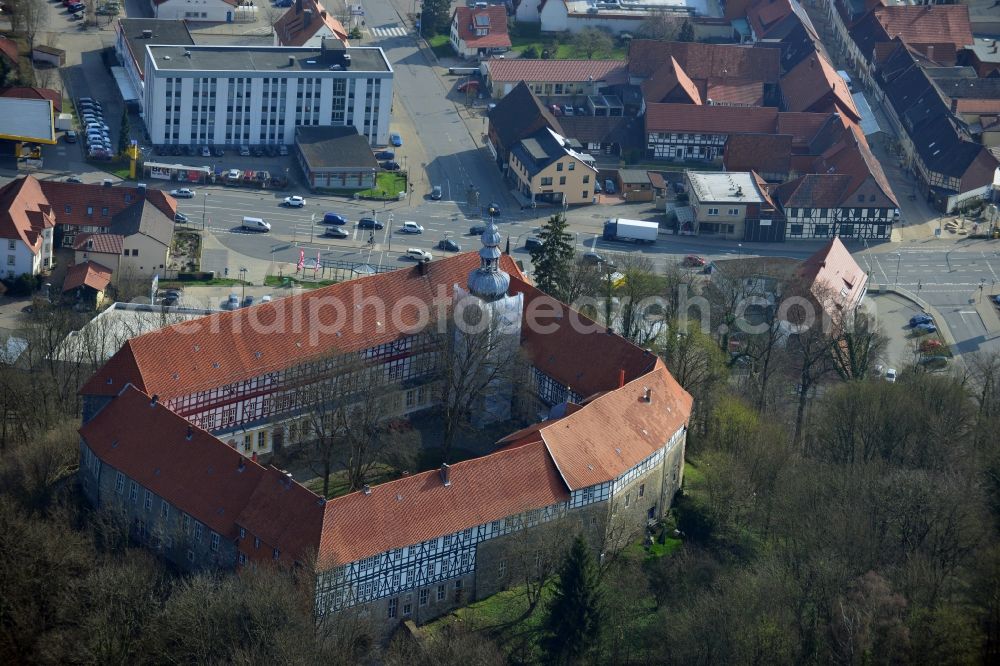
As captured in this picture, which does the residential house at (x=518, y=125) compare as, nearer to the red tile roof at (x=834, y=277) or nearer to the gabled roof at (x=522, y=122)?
the gabled roof at (x=522, y=122)

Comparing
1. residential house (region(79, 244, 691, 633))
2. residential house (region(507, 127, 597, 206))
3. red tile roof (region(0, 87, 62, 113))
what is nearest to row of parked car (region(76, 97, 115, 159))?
red tile roof (region(0, 87, 62, 113))

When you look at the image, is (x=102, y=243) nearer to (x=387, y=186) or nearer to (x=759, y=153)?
(x=387, y=186)

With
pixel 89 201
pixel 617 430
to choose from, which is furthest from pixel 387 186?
pixel 617 430

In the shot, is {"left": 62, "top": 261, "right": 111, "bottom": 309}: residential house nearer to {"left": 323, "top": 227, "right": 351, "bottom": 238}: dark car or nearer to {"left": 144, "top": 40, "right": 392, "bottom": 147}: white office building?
{"left": 323, "top": 227, "right": 351, "bottom": 238}: dark car

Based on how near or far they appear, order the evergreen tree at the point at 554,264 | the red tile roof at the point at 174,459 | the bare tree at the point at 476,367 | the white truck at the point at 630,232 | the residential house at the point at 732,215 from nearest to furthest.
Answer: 1. the red tile roof at the point at 174,459
2. the bare tree at the point at 476,367
3. the evergreen tree at the point at 554,264
4. the white truck at the point at 630,232
5. the residential house at the point at 732,215

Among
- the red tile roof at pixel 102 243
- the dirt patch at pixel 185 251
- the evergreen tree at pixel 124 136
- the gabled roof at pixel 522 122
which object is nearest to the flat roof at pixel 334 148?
the gabled roof at pixel 522 122

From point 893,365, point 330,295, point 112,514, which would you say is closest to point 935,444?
point 893,365
